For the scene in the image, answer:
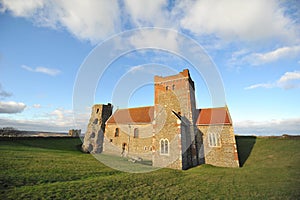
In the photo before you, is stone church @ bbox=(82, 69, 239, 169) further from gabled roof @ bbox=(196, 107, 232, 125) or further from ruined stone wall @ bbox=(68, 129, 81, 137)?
ruined stone wall @ bbox=(68, 129, 81, 137)

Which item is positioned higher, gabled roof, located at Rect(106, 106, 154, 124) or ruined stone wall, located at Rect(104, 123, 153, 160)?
gabled roof, located at Rect(106, 106, 154, 124)

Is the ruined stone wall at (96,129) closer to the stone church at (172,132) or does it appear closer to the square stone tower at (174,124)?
the stone church at (172,132)

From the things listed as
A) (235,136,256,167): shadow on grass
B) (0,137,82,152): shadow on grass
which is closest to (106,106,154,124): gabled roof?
(0,137,82,152): shadow on grass

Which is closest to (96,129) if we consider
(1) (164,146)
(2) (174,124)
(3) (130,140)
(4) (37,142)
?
(3) (130,140)

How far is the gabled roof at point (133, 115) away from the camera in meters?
28.2

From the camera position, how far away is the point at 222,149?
830 inches

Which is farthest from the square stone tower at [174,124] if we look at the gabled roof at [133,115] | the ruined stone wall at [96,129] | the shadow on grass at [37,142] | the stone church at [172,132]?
the shadow on grass at [37,142]

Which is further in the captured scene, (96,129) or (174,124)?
(96,129)

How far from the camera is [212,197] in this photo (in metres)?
9.23

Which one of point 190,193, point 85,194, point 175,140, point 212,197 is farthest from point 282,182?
point 85,194

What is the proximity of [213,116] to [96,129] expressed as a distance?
24604 mm

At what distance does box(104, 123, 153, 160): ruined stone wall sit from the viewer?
2594 cm

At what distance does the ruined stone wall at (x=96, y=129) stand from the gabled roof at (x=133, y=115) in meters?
2.72

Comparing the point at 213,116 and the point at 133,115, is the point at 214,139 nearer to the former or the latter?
the point at 213,116
